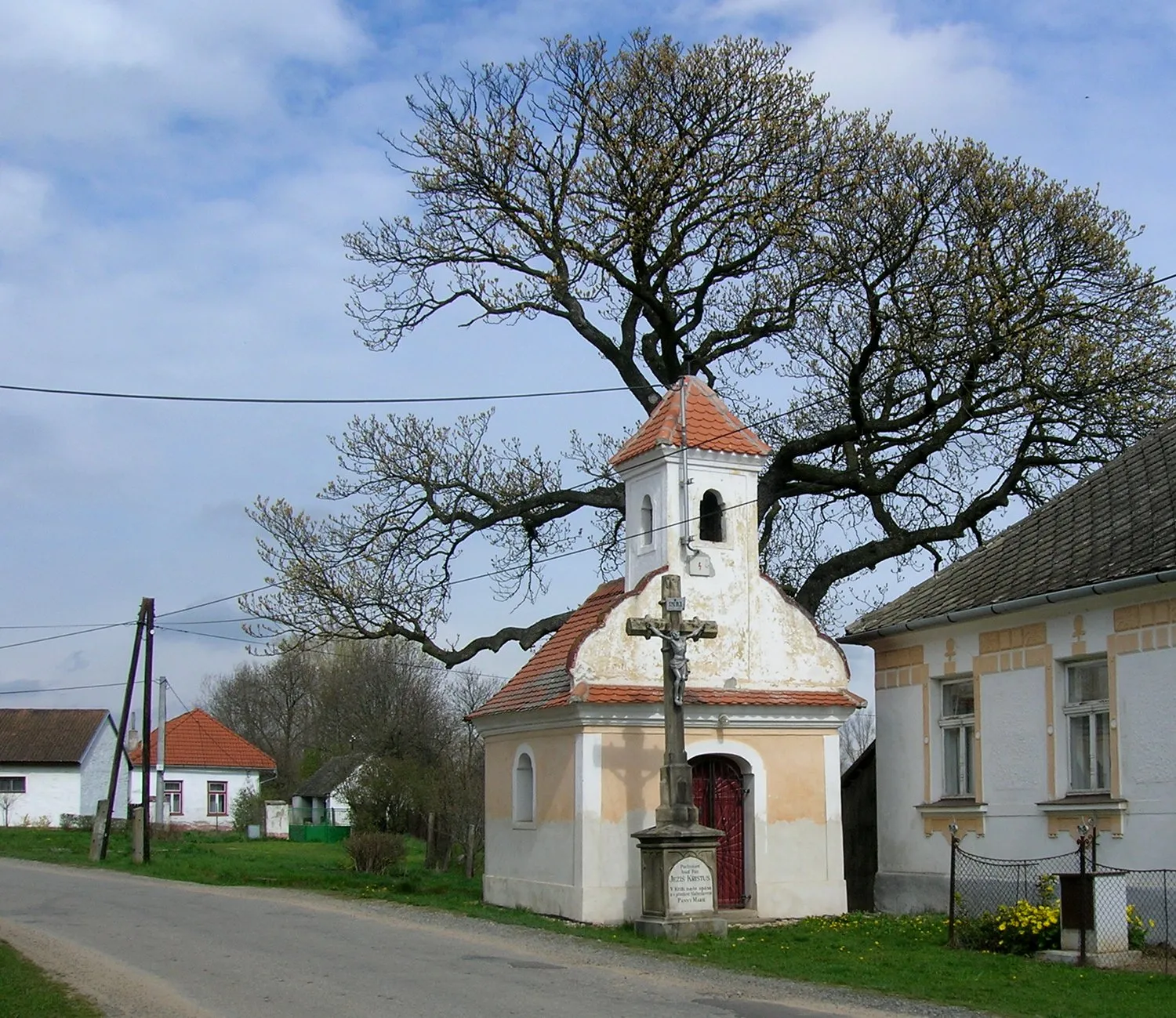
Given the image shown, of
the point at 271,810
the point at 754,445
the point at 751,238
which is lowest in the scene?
the point at 271,810

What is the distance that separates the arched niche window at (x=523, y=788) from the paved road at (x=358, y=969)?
6.67 ft

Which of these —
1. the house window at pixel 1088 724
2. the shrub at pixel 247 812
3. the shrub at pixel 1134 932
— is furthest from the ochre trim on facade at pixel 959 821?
the shrub at pixel 247 812

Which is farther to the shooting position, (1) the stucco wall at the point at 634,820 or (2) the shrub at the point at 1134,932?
(1) the stucco wall at the point at 634,820

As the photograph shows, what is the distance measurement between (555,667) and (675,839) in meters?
4.37

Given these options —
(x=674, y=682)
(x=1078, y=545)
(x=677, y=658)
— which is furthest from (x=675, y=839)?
(x=1078, y=545)

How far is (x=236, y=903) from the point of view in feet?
71.7

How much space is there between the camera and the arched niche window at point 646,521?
2119cm

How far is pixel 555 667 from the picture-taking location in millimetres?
21156

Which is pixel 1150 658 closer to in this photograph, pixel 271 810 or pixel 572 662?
pixel 572 662

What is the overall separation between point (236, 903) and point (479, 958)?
8.51m

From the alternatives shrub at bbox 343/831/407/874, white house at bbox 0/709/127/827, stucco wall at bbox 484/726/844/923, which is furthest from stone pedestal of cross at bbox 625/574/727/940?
white house at bbox 0/709/127/827

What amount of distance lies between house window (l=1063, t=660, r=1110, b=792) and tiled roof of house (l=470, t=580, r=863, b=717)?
13.5 feet

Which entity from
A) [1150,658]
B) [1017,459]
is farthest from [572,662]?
[1017,459]

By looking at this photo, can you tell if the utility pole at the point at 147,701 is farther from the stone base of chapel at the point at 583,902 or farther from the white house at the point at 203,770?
the white house at the point at 203,770
